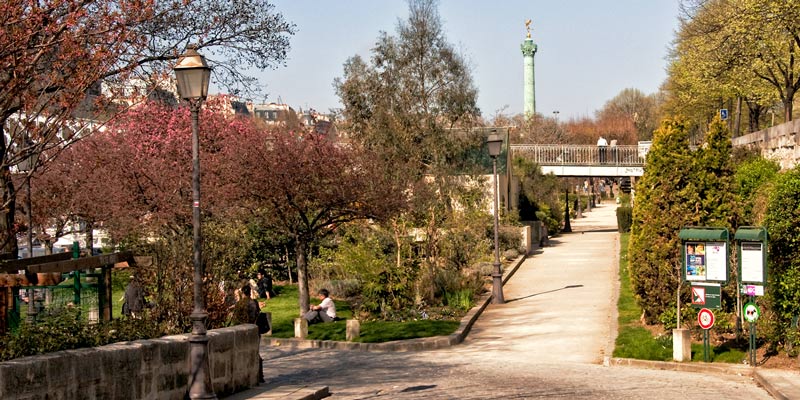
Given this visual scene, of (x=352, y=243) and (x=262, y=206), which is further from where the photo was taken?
(x=352, y=243)

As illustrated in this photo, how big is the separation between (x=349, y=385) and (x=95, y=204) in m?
15.7

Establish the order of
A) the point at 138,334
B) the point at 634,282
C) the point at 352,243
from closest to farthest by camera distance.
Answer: the point at 138,334 → the point at 634,282 → the point at 352,243

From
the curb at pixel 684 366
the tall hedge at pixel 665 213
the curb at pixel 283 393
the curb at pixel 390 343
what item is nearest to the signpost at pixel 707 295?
the curb at pixel 684 366

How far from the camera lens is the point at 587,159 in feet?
191

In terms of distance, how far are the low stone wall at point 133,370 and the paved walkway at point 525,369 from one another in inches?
21.0

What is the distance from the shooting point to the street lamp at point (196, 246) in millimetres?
12391

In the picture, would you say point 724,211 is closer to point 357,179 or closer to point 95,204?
point 357,179

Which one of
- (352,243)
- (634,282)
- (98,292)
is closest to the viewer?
(98,292)

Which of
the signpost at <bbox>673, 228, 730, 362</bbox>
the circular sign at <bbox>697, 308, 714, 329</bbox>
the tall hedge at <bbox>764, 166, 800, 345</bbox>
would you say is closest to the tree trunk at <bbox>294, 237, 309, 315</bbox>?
the signpost at <bbox>673, 228, 730, 362</bbox>

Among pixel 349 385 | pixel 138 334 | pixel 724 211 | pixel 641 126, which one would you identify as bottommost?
pixel 349 385

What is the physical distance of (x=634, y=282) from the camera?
2108 centimetres

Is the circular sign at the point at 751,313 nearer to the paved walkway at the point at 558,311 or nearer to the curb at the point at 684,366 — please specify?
the curb at the point at 684,366

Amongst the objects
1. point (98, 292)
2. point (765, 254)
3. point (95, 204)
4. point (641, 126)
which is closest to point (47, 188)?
point (95, 204)

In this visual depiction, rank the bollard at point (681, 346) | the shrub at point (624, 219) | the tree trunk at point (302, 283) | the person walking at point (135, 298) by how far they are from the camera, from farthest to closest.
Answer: the shrub at point (624, 219), the tree trunk at point (302, 283), the bollard at point (681, 346), the person walking at point (135, 298)
